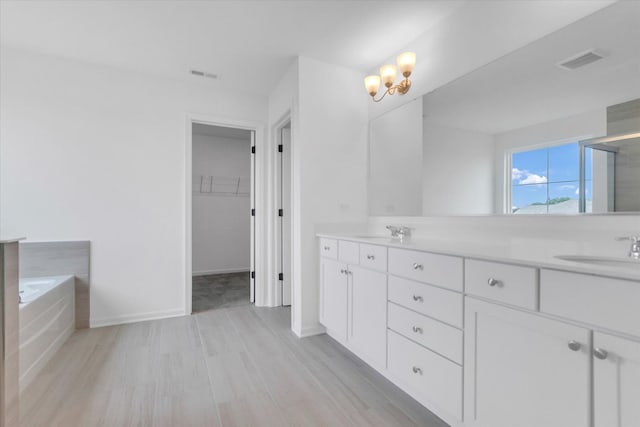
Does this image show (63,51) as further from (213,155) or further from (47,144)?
(213,155)

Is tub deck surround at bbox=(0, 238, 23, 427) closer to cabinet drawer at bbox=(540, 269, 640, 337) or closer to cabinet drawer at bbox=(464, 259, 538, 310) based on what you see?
cabinet drawer at bbox=(464, 259, 538, 310)

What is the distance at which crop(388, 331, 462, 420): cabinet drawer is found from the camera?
1326 millimetres

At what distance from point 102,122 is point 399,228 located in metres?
3.03

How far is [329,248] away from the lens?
2447 mm

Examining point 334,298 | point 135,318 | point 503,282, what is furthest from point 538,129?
point 135,318

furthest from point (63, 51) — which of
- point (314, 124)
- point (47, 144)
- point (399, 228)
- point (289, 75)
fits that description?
point (399, 228)

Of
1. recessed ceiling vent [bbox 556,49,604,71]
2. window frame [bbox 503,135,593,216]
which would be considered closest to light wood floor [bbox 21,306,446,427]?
window frame [bbox 503,135,593,216]

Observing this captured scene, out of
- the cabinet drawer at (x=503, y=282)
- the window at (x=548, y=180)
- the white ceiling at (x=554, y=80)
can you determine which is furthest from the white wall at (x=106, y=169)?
the window at (x=548, y=180)

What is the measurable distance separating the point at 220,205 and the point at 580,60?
505 centimetres

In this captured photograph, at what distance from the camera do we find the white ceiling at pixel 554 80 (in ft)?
4.21

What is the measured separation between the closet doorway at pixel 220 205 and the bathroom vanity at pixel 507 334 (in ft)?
11.8

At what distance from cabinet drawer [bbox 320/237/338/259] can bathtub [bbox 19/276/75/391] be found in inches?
80.5

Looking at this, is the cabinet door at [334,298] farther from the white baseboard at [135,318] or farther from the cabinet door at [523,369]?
the white baseboard at [135,318]

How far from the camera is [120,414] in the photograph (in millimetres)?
1532
